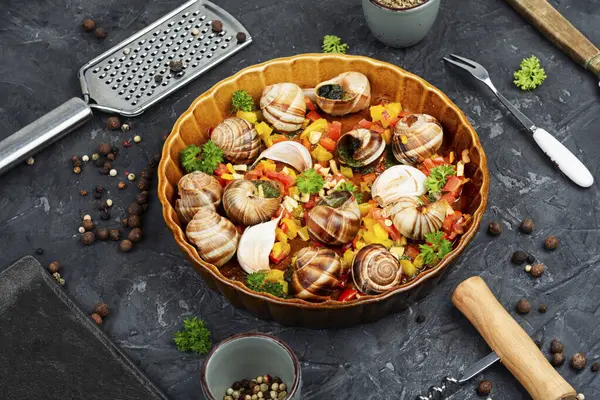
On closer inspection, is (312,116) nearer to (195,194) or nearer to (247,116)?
(247,116)

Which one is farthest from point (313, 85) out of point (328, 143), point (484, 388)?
point (484, 388)

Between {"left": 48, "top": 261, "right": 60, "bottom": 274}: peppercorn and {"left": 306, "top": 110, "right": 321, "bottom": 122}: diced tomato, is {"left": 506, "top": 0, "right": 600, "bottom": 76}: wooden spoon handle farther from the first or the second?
{"left": 48, "top": 261, "right": 60, "bottom": 274}: peppercorn

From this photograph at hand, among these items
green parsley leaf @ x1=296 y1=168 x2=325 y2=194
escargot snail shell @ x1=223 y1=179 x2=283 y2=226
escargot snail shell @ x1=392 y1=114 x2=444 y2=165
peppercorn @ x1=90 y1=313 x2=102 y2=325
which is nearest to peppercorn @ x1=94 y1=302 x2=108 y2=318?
peppercorn @ x1=90 y1=313 x2=102 y2=325

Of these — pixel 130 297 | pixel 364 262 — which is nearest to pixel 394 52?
pixel 364 262

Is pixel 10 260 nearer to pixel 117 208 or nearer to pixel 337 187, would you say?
pixel 117 208

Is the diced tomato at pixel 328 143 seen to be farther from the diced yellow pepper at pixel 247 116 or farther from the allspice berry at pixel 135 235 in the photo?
the allspice berry at pixel 135 235

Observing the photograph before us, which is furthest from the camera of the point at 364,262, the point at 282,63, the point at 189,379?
the point at 282,63
